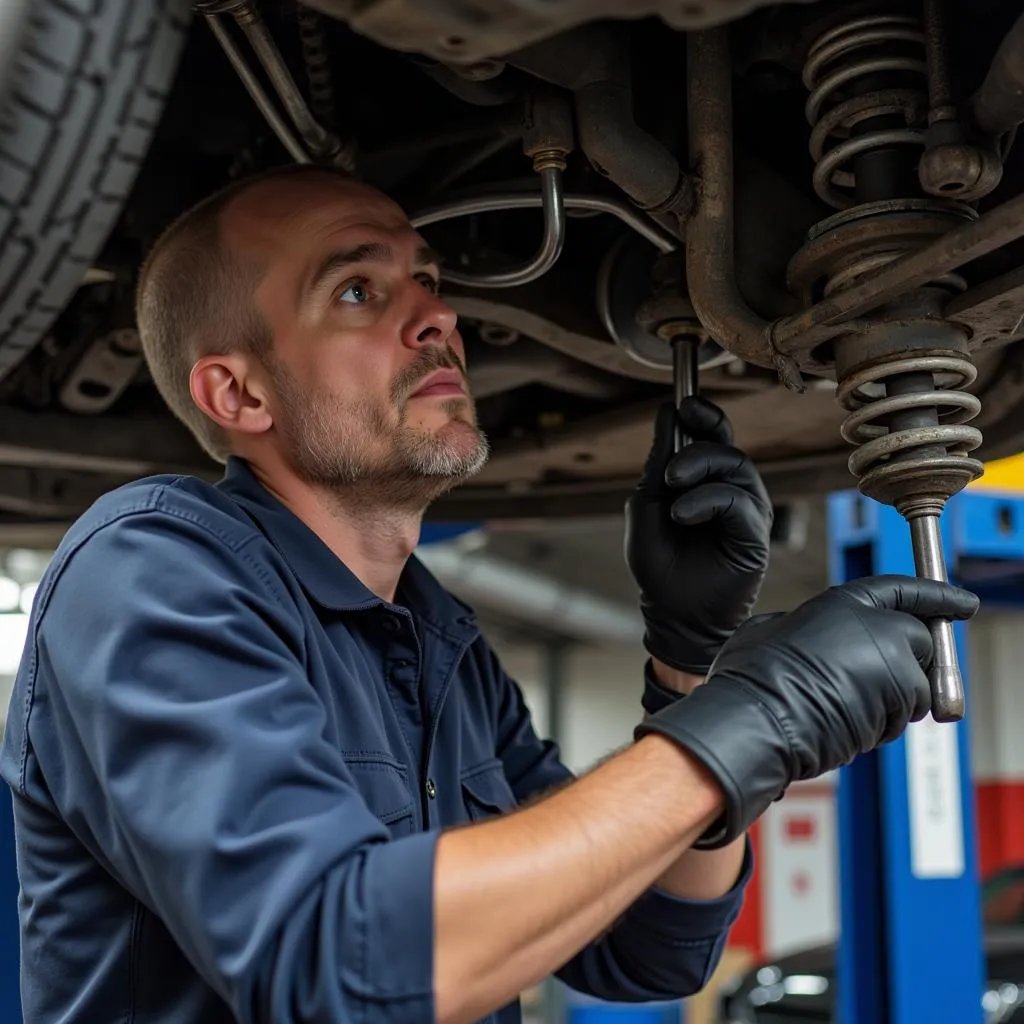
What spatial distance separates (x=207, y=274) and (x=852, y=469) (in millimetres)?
583

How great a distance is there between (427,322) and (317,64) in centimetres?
22

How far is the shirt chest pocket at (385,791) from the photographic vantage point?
85 centimetres

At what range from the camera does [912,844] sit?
Result: 6.81 ft

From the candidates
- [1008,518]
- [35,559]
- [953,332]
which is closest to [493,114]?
[953,332]

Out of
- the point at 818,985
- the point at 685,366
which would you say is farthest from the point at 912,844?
the point at 685,366

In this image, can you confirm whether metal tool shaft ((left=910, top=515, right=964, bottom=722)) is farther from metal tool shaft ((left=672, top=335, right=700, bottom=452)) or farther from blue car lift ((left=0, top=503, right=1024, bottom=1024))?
blue car lift ((left=0, top=503, right=1024, bottom=1024))

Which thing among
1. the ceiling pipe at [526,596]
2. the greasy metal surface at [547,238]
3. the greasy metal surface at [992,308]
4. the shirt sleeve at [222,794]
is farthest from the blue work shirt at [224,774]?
the ceiling pipe at [526,596]

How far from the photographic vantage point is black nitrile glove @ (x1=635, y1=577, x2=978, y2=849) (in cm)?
71

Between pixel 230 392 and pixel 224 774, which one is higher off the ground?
pixel 230 392

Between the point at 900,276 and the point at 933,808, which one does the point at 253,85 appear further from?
the point at 933,808

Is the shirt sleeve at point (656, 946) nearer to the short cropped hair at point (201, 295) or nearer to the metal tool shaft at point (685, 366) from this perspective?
the metal tool shaft at point (685, 366)

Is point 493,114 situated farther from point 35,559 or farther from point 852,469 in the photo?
point 35,559

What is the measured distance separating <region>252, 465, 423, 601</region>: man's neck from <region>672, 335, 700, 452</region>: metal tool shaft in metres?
0.25

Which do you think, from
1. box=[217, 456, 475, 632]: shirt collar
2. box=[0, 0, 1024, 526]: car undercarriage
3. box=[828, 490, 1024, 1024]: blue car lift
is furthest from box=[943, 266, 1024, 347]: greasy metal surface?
box=[828, 490, 1024, 1024]: blue car lift
